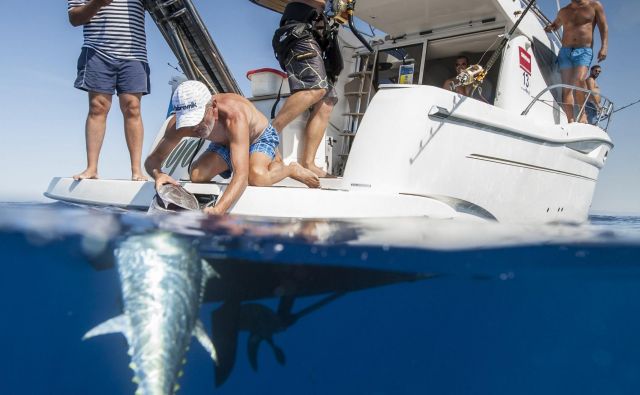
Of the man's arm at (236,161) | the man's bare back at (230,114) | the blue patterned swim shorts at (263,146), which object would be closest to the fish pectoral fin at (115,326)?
the man's arm at (236,161)

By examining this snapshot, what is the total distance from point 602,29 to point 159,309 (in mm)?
5996

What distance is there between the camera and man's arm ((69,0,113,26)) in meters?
3.12

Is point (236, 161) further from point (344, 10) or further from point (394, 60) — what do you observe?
point (394, 60)

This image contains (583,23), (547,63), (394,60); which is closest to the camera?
(583,23)

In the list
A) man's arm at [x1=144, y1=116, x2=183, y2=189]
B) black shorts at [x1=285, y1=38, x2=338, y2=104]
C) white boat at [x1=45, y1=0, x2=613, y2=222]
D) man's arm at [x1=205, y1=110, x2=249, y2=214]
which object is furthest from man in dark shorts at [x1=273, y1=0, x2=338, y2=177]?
man's arm at [x1=144, y1=116, x2=183, y2=189]

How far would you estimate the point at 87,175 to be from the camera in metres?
3.42

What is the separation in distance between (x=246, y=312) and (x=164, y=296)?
49.6 inches

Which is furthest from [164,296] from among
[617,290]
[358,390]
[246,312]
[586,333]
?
[358,390]

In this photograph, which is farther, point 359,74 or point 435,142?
point 359,74

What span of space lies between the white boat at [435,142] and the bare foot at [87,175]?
0.08 metres

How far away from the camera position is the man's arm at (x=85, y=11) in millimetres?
3117

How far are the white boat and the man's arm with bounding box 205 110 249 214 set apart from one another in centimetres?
6

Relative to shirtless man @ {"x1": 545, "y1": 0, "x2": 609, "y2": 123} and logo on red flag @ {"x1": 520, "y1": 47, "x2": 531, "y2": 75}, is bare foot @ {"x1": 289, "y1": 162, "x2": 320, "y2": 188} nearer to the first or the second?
logo on red flag @ {"x1": 520, "y1": 47, "x2": 531, "y2": 75}

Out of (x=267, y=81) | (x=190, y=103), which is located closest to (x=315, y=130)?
(x=267, y=81)
